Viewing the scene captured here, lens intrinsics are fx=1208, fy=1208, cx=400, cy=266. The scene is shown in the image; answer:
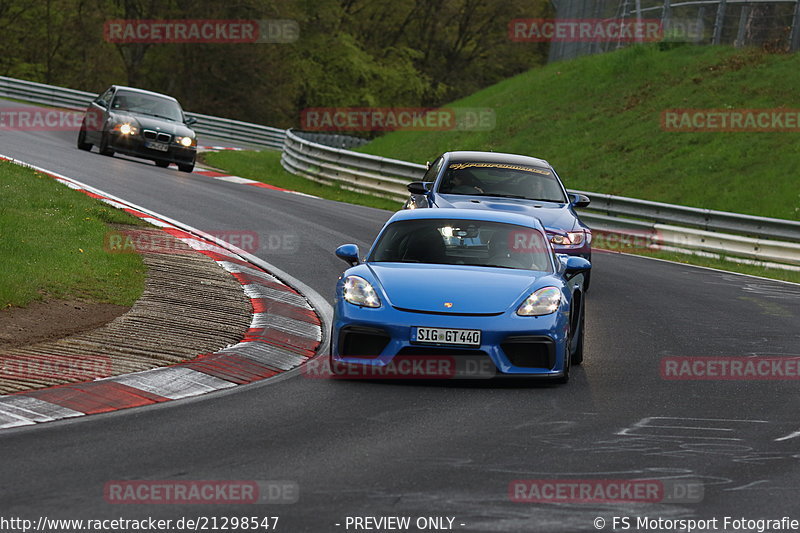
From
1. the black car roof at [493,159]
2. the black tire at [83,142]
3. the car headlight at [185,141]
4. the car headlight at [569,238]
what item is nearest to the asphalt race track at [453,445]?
the car headlight at [569,238]

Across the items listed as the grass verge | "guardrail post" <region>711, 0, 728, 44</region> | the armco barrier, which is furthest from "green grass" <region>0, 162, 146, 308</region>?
"guardrail post" <region>711, 0, 728, 44</region>

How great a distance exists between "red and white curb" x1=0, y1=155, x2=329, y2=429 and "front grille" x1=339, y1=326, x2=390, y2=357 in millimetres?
629

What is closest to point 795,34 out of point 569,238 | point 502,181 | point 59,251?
point 502,181

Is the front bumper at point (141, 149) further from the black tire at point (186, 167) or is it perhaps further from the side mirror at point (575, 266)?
the side mirror at point (575, 266)

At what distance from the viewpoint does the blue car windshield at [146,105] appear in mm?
27016

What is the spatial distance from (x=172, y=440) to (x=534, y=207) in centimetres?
829

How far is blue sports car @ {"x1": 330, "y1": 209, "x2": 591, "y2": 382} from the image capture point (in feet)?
28.4

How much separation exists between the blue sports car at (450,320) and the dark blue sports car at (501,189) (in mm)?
4443

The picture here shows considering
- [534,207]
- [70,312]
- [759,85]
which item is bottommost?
[70,312]

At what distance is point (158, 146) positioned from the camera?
26375mm

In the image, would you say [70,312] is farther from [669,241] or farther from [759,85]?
[759,85]

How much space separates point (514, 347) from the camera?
28.7 feet

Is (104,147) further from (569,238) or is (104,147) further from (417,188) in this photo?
(569,238)

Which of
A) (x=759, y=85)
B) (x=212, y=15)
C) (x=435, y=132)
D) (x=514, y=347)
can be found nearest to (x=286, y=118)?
(x=212, y=15)
